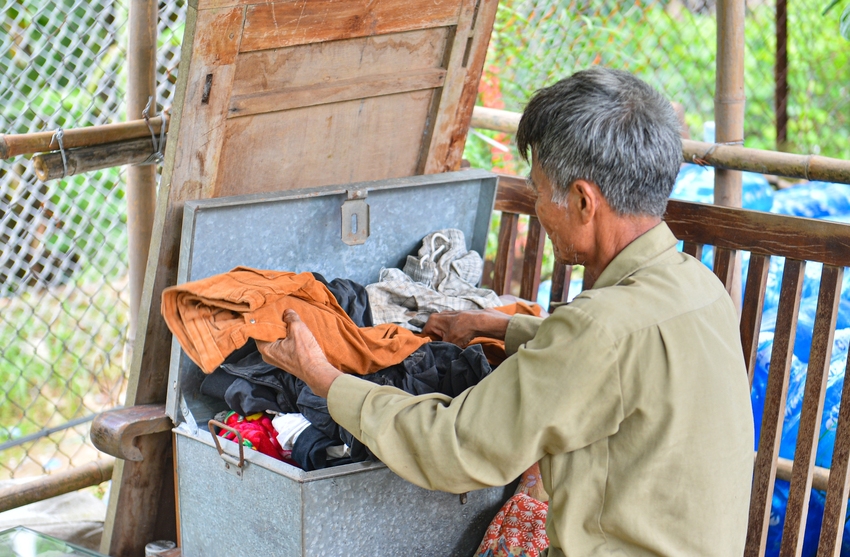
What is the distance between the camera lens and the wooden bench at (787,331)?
93.3 inches

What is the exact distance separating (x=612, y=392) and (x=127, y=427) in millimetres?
1266

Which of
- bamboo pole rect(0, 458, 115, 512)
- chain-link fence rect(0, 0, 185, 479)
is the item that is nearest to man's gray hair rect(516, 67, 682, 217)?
bamboo pole rect(0, 458, 115, 512)

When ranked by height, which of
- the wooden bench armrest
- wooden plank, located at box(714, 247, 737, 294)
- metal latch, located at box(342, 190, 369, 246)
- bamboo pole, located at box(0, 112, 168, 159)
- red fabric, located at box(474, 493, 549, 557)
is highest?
bamboo pole, located at box(0, 112, 168, 159)

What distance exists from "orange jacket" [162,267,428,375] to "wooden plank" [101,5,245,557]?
11.2 inches

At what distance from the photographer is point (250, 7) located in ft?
6.86

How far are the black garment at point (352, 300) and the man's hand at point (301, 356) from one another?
0.31 meters

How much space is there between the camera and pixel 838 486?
2.38 m

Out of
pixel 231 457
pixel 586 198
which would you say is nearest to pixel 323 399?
pixel 231 457

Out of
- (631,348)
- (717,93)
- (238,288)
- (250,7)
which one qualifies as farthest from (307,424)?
(717,93)

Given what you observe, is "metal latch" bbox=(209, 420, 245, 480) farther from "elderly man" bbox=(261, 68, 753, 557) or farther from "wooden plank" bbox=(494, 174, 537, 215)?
"wooden plank" bbox=(494, 174, 537, 215)

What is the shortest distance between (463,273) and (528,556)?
2.98ft

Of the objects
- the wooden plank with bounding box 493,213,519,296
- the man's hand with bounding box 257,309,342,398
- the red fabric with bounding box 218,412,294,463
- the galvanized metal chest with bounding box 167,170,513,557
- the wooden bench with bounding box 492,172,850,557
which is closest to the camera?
the man's hand with bounding box 257,309,342,398

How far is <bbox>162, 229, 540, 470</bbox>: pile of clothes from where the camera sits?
6.10 feet

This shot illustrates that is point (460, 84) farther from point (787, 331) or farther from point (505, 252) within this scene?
point (787, 331)
